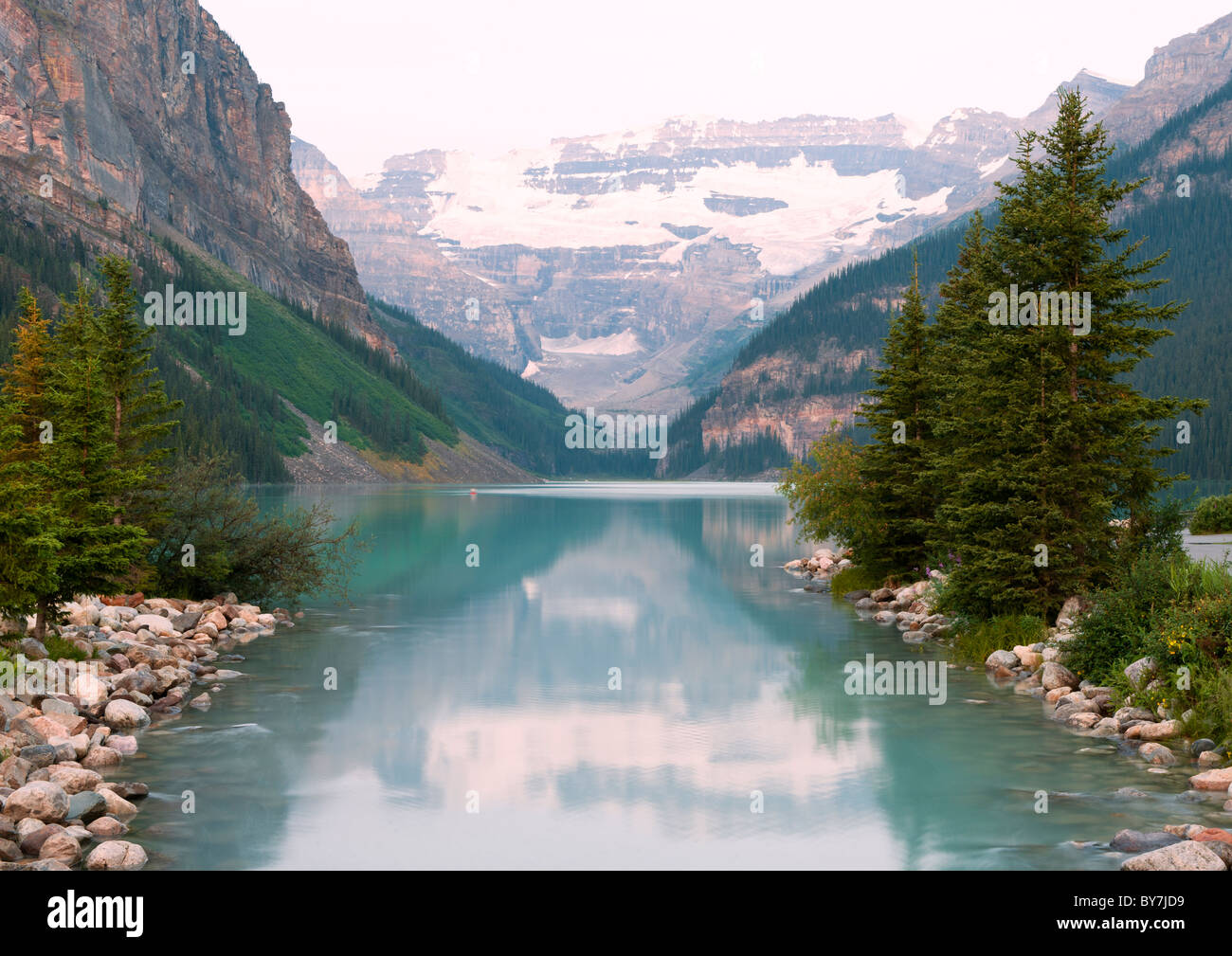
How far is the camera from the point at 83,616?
28.4 metres

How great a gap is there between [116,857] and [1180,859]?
46.4 feet

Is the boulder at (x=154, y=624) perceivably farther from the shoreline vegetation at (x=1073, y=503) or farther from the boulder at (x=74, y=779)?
the shoreline vegetation at (x=1073, y=503)

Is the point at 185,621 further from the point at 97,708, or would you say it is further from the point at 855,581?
the point at 855,581

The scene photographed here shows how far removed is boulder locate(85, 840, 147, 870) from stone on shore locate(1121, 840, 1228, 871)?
43.6ft

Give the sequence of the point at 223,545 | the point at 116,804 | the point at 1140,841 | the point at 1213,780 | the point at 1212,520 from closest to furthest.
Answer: the point at 1140,841, the point at 116,804, the point at 1213,780, the point at 223,545, the point at 1212,520

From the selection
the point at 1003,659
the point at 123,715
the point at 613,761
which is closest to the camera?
the point at 613,761

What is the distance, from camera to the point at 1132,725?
21.5 meters

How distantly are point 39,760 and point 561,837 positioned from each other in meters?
8.93

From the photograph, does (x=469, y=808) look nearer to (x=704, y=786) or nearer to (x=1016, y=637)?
(x=704, y=786)

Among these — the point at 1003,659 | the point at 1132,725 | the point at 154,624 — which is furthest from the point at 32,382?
the point at 1132,725

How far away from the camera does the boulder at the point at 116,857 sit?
13938 millimetres

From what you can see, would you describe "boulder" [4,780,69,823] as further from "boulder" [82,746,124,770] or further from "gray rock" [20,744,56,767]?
"boulder" [82,746,124,770]

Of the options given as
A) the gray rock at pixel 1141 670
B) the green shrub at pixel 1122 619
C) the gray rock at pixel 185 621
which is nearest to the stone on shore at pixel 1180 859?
the gray rock at pixel 1141 670

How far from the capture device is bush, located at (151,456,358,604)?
37.2 m
